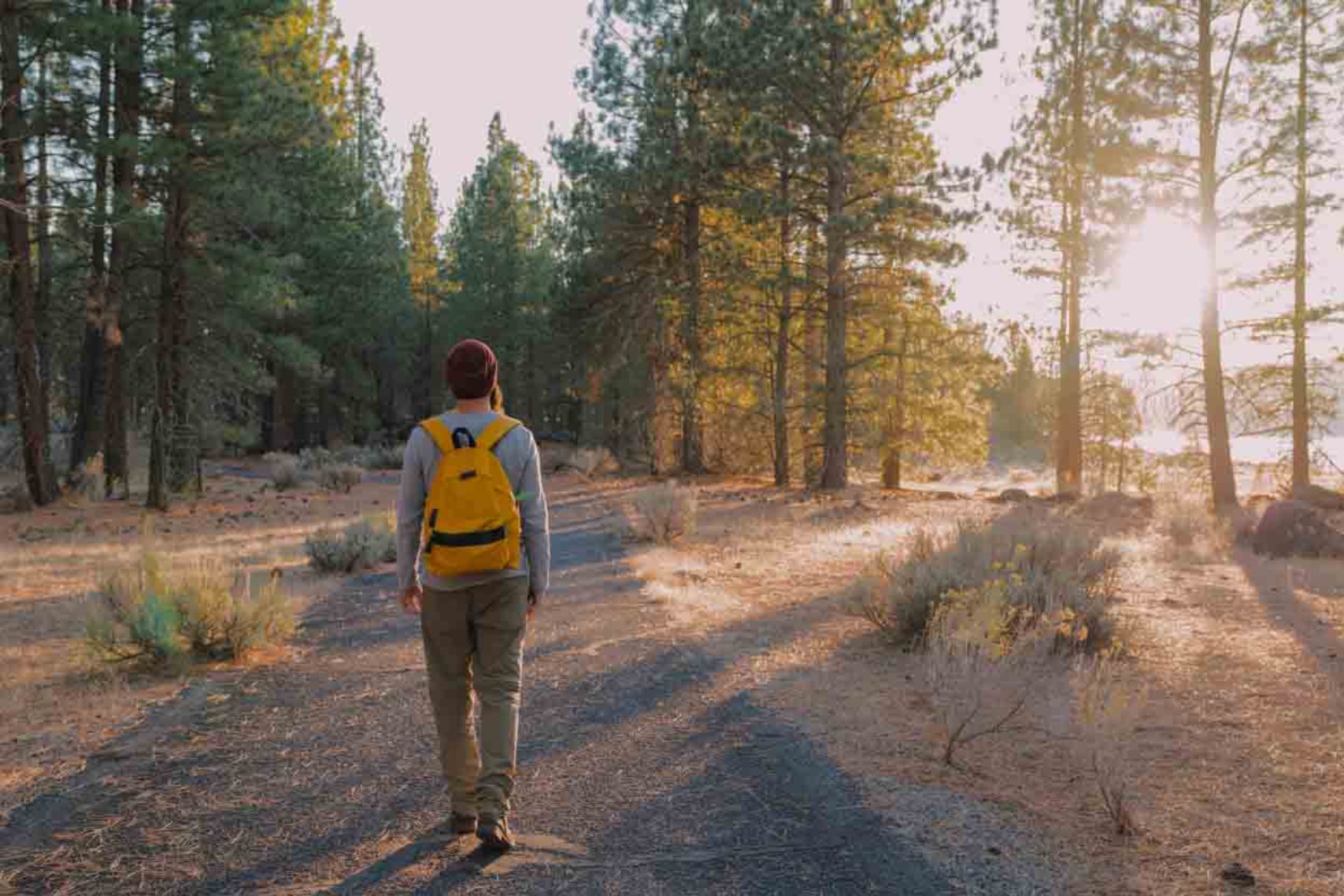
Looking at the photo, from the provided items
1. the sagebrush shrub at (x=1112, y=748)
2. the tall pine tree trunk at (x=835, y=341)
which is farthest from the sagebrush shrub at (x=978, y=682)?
the tall pine tree trunk at (x=835, y=341)

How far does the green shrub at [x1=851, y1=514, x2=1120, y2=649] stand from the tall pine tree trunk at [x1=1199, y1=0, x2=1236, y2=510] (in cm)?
993

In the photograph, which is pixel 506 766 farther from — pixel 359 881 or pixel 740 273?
pixel 740 273

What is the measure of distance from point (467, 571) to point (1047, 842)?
8.32 ft

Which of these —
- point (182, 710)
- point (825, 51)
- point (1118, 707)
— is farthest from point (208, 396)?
point (1118, 707)

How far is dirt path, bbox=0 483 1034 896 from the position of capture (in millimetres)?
3463

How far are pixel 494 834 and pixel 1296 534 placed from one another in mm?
12439

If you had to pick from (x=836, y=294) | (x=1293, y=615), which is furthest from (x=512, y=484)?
(x=836, y=294)

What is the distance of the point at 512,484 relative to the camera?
12.6 ft

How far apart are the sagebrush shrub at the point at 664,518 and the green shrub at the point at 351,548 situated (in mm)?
3672

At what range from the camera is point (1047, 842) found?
3729 mm

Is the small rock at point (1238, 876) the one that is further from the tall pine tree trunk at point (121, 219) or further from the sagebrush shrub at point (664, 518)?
the tall pine tree trunk at point (121, 219)

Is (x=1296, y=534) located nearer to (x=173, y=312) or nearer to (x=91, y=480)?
(x=173, y=312)

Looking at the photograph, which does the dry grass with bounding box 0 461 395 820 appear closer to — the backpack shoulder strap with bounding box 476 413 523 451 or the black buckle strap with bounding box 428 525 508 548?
the black buckle strap with bounding box 428 525 508 548

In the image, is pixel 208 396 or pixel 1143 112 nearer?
pixel 1143 112
